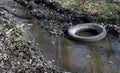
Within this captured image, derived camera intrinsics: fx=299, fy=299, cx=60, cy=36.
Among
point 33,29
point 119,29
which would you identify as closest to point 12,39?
point 33,29

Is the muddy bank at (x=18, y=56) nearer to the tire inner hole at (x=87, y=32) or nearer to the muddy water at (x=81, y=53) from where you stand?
the muddy water at (x=81, y=53)

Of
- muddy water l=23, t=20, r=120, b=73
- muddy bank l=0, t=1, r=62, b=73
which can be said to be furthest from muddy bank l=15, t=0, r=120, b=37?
muddy bank l=0, t=1, r=62, b=73

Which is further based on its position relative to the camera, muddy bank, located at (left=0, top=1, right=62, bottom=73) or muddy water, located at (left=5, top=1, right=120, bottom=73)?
muddy water, located at (left=5, top=1, right=120, bottom=73)

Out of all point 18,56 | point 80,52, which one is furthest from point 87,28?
point 18,56

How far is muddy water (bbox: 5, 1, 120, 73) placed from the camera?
10625 mm

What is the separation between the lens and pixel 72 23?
46.3ft

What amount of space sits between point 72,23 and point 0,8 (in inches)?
152

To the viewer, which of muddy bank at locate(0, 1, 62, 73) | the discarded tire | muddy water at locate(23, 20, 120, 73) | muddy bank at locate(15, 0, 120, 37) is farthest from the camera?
muddy bank at locate(15, 0, 120, 37)

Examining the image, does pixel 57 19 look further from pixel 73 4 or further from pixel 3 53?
pixel 3 53

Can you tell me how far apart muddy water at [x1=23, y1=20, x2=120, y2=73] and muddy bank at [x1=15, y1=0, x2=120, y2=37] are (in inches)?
22.2

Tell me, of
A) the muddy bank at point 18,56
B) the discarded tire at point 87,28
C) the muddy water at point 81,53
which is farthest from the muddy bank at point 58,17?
the muddy bank at point 18,56

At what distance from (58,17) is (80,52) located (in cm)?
345

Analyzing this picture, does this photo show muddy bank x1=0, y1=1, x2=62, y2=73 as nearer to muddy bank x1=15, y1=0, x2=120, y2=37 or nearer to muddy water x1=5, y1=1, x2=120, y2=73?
muddy water x1=5, y1=1, x2=120, y2=73

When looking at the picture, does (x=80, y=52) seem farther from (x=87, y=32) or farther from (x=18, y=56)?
(x=18, y=56)
